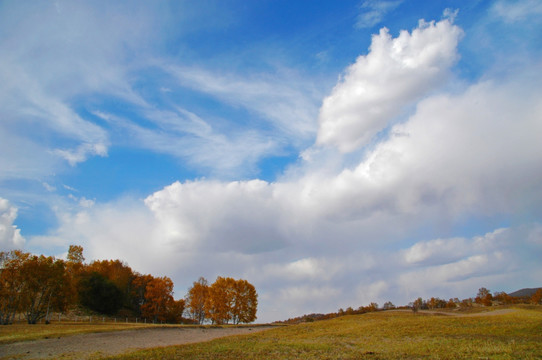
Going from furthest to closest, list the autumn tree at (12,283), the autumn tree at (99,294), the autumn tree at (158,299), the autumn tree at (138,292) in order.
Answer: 1. the autumn tree at (138,292)
2. the autumn tree at (158,299)
3. the autumn tree at (99,294)
4. the autumn tree at (12,283)

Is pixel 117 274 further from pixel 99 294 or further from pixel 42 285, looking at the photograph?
pixel 42 285

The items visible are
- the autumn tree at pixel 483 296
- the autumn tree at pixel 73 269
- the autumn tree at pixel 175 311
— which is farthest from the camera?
the autumn tree at pixel 483 296

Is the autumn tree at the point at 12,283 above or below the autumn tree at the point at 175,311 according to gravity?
above

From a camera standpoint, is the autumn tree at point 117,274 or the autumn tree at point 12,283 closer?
the autumn tree at point 12,283

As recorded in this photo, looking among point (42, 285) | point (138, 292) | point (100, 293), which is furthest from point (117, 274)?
point (42, 285)

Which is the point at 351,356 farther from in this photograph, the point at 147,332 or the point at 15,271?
the point at 15,271

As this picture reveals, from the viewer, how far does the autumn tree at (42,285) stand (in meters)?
54.9

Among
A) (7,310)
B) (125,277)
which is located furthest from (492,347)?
(125,277)

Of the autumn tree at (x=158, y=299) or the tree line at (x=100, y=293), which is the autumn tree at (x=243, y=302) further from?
the autumn tree at (x=158, y=299)

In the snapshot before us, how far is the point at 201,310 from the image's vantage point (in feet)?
333

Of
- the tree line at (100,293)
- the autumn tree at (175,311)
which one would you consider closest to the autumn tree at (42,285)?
the tree line at (100,293)

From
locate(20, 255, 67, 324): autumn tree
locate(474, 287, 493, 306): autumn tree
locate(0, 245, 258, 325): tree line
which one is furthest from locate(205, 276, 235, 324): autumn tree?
locate(474, 287, 493, 306): autumn tree

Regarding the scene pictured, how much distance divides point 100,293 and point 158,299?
15.4 metres

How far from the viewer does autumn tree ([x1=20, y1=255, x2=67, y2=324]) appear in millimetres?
54906
